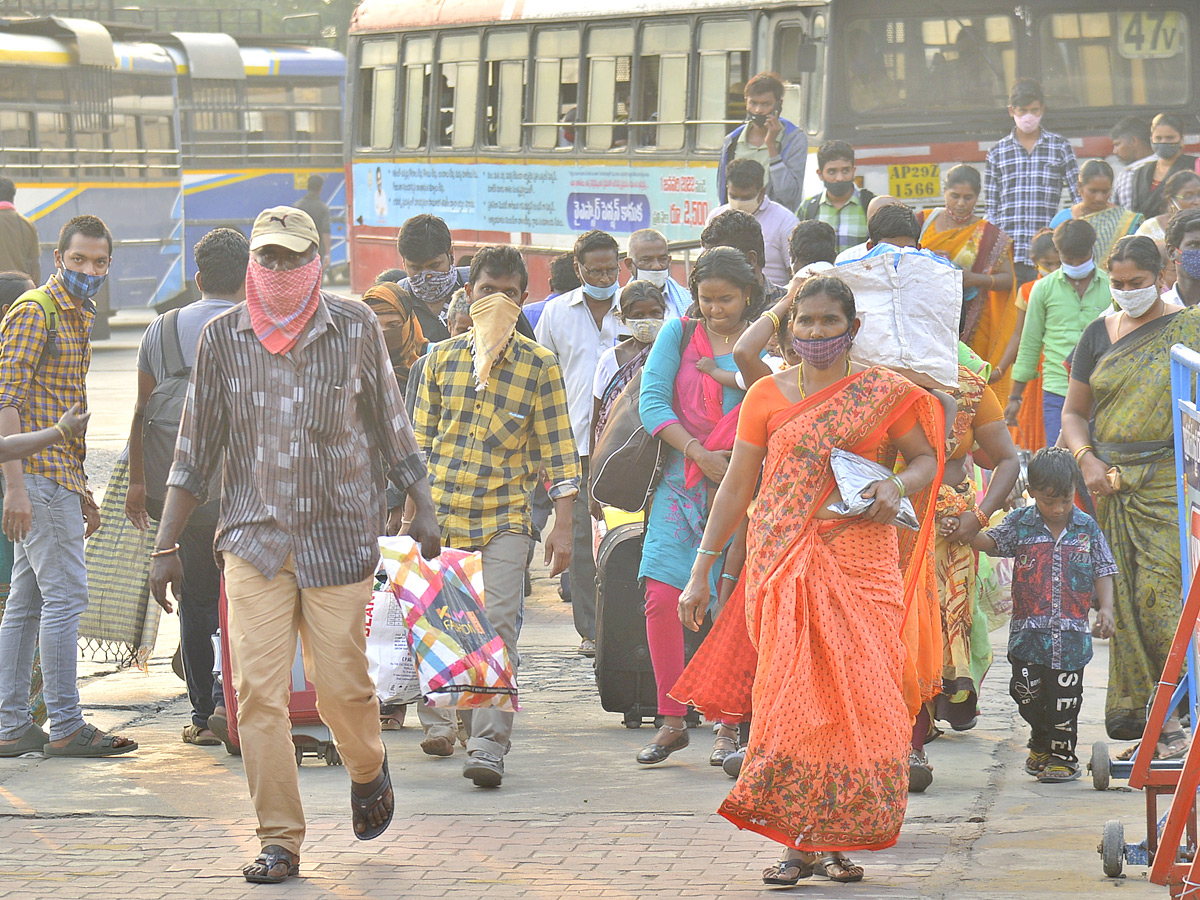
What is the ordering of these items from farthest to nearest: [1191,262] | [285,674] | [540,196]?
1. [540,196]
2. [1191,262]
3. [285,674]

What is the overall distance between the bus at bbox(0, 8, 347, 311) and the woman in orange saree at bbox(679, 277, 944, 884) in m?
20.5

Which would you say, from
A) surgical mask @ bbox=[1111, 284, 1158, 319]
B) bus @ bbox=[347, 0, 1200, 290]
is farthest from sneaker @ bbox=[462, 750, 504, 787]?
bus @ bbox=[347, 0, 1200, 290]

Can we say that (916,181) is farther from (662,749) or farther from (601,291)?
(662,749)

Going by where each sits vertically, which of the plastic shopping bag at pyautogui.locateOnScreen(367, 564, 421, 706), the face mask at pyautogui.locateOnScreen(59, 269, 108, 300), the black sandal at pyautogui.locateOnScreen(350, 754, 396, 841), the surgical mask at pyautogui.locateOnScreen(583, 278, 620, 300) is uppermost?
the face mask at pyautogui.locateOnScreen(59, 269, 108, 300)

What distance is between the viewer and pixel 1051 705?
20.8ft

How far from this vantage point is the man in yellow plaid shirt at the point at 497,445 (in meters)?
6.48

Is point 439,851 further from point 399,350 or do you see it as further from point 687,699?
point 399,350

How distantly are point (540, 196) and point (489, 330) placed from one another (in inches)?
461

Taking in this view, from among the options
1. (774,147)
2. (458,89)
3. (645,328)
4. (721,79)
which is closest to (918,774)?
(645,328)

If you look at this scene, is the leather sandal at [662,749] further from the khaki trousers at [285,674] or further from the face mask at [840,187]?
the face mask at [840,187]

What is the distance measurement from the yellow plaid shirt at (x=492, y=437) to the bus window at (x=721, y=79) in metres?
8.88

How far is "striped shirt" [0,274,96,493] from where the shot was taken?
21.2 feet

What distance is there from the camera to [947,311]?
18.2 ft

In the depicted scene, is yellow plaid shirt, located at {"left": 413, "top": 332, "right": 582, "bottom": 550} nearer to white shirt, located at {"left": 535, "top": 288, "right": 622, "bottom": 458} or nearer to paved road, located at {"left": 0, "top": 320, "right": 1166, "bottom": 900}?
paved road, located at {"left": 0, "top": 320, "right": 1166, "bottom": 900}
